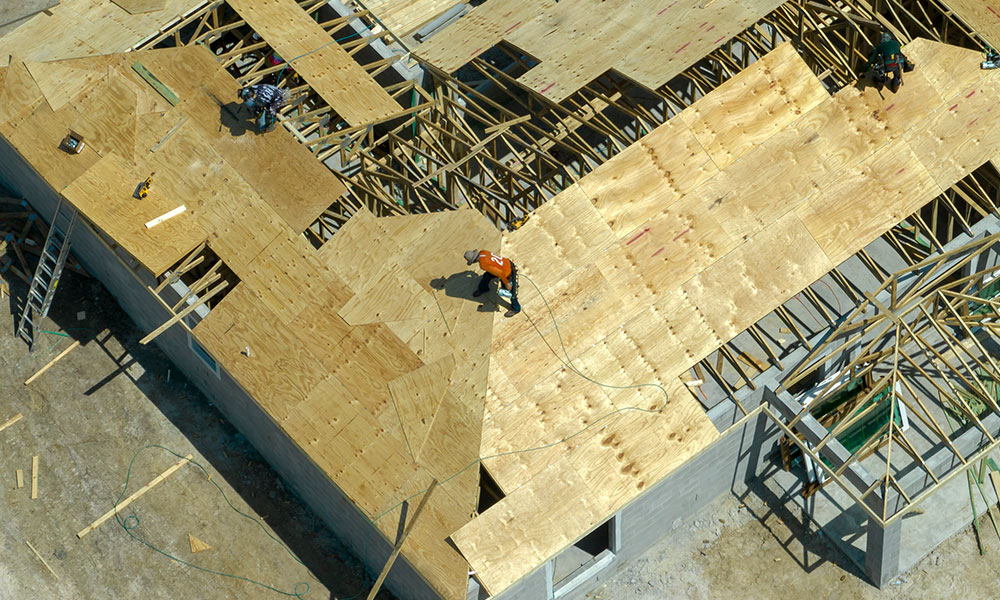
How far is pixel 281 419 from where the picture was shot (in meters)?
30.1

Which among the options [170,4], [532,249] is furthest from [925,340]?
[170,4]

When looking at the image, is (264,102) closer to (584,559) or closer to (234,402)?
(234,402)

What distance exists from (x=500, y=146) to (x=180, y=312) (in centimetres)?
1063

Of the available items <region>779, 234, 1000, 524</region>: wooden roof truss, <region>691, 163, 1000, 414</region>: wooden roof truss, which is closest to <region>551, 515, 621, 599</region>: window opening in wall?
<region>691, 163, 1000, 414</region>: wooden roof truss

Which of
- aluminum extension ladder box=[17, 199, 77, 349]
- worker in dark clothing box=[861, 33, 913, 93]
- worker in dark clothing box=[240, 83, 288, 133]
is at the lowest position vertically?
worker in dark clothing box=[861, 33, 913, 93]

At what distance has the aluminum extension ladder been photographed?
34.4 metres

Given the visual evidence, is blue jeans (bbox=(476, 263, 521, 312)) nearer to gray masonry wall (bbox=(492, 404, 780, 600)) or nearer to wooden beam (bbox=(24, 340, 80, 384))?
gray masonry wall (bbox=(492, 404, 780, 600))

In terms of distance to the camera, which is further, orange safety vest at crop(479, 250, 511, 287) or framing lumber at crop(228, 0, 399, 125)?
framing lumber at crop(228, 0, 399, 125)

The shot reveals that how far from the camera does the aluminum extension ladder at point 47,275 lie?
113ft

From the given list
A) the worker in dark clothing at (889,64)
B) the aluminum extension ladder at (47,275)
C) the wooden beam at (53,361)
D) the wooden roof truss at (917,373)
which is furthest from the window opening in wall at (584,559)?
the aluminum extension ladder at (47,275)

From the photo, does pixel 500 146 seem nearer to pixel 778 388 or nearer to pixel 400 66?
pixel 400 66

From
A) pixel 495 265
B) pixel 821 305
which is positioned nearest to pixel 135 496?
pixel 495 265

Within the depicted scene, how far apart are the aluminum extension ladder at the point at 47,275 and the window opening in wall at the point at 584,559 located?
13.6 metres

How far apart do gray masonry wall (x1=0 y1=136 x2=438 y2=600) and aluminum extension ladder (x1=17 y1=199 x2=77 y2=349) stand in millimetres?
388
